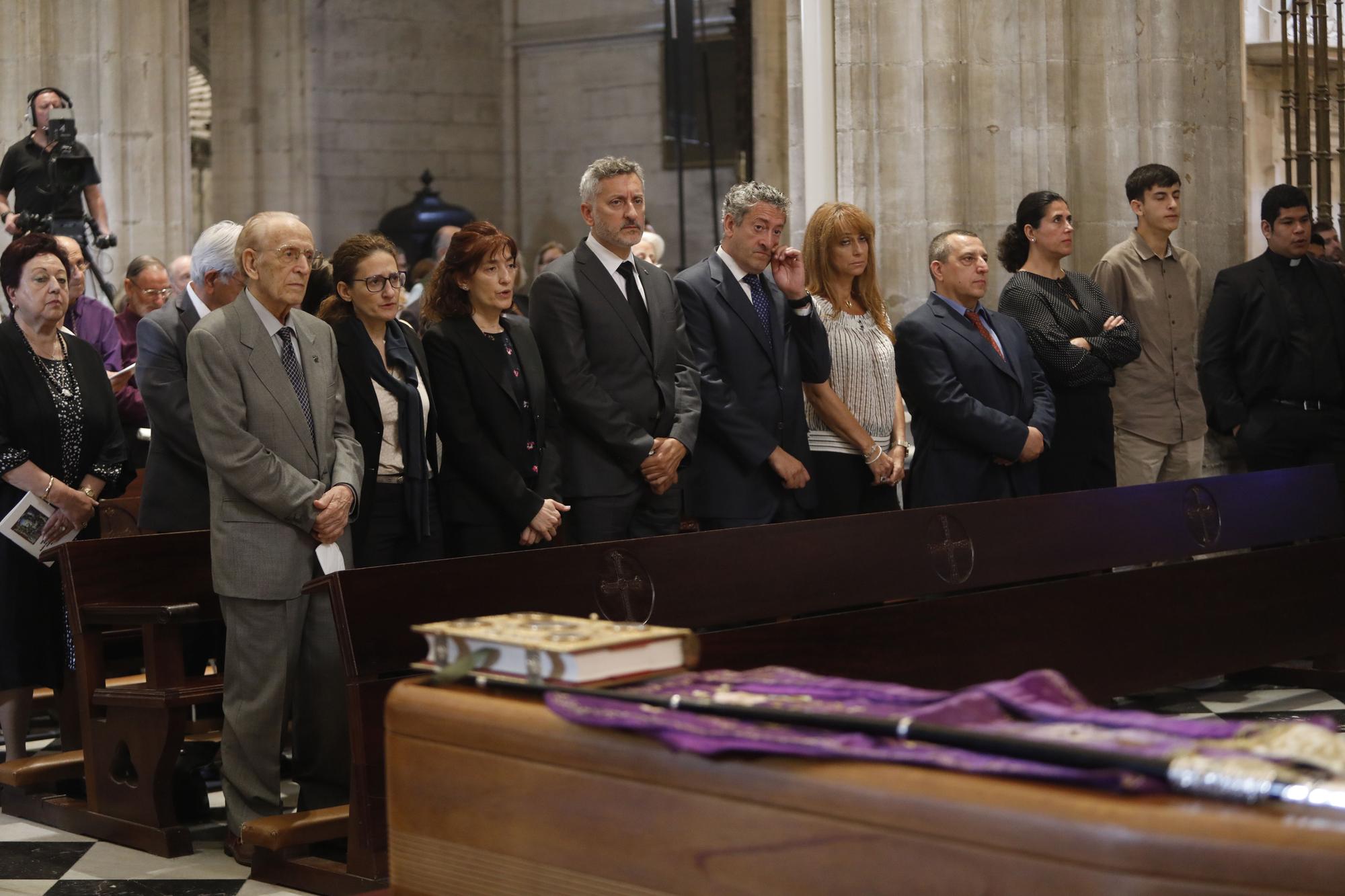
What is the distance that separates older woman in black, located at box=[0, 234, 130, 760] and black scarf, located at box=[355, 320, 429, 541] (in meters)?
0.98

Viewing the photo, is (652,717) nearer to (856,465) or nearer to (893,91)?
(856,465)

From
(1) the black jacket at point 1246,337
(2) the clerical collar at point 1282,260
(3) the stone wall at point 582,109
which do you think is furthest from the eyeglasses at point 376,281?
(3) the stone wall at point 582,109

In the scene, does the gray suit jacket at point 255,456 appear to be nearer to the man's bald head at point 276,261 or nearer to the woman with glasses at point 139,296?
the man's bald head at point 276,261

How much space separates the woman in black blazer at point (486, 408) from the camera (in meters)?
4.04

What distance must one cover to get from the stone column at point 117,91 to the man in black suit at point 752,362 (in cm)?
454

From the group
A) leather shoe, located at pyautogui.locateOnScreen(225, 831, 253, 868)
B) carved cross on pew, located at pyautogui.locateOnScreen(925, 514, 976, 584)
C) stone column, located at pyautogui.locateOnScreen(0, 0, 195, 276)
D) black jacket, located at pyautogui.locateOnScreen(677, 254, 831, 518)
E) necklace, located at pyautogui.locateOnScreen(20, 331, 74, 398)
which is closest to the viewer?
leather shoe, located at pyautogui.locateOnScreen(225, 831, 253, 868)

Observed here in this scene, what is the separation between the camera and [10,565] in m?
4.31

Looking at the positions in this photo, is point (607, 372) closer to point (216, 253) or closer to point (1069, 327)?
point (216, 253)

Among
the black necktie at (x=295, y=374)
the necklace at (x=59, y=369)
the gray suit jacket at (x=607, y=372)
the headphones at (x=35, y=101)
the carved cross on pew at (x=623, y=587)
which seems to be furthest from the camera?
the headphones at (x=35, y=101)

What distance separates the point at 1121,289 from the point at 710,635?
2918mm

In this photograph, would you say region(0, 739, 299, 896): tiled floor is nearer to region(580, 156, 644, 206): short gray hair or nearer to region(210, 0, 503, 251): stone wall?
region(580, 156, 644, 206): short gray hair

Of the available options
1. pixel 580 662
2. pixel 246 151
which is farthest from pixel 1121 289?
pixel 246 151

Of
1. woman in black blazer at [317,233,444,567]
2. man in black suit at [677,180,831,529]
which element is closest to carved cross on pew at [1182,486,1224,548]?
→ man in black suit at [677,180,831,529]

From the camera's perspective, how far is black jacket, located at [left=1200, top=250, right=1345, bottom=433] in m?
5.89
